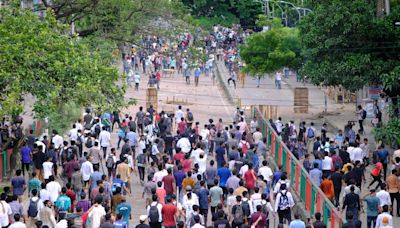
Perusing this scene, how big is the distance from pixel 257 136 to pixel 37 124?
7.02 metres

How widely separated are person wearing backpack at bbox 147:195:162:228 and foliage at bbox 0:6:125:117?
489 cm

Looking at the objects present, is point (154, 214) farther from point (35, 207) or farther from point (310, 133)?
point (310, 133)

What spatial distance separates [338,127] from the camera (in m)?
40.5

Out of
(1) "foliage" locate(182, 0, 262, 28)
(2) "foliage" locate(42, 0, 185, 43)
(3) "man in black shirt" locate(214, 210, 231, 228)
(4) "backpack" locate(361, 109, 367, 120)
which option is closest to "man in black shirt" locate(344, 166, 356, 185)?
(3) "man in black shirt" locate(214, 210, 231, 228)

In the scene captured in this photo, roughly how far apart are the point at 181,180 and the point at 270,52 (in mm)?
20295

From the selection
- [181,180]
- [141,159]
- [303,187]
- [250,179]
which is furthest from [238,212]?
[141,159]

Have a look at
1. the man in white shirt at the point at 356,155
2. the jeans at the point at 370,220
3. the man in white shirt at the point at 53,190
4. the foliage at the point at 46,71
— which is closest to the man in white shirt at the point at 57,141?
the foliage at the point at 46,71

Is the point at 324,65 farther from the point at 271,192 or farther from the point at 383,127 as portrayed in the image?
the point at 271,192

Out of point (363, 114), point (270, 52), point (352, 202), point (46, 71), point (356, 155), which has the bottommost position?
point (352, 202)

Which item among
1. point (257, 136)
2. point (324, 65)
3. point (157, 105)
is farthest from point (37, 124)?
point (157, 105)

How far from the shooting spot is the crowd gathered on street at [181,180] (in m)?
21.3

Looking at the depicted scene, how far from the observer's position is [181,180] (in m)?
24.8

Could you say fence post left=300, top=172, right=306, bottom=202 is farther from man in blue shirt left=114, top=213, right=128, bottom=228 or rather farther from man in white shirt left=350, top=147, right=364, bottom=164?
man in blue shirt left=114, top=213, right=128, bottom=228

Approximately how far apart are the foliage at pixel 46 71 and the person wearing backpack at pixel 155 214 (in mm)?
4886
